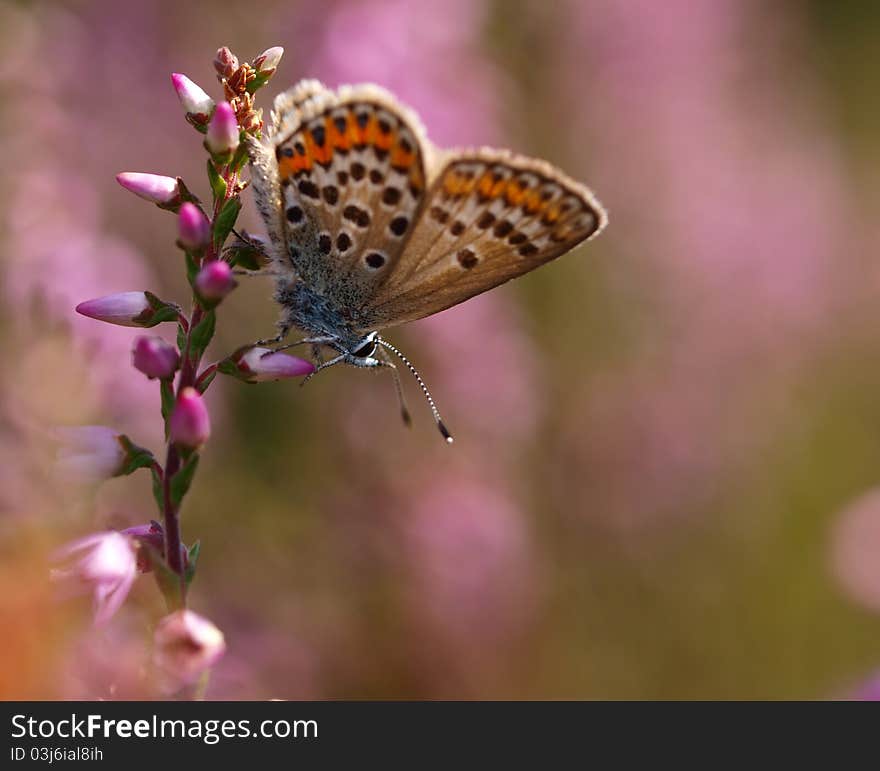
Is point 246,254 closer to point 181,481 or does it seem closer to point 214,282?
point 214,282

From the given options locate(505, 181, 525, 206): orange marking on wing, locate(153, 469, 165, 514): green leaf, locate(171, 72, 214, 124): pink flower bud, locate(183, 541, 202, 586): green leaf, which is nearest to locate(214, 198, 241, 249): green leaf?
locate(171, 72, 214, 124): pink flower bud

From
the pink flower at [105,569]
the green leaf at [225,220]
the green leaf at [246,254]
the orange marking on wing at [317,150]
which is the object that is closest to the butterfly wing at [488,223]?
the orange marking on wing at [317,150]

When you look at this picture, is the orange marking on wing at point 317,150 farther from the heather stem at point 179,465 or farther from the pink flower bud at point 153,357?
the pink flower bud at point 153,357

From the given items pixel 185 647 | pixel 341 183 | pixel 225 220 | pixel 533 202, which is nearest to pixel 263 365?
pixel 225 220

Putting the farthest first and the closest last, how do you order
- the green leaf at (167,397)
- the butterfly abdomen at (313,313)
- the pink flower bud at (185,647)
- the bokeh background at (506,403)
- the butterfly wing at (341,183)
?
the bokeh background at (506,403), the butterfly abdomen at (313,313), the butterfly wing at (341,183), the green leaf at (167,397), the pink flower bud at (185,647)

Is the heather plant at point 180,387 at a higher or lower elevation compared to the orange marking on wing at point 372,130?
lower

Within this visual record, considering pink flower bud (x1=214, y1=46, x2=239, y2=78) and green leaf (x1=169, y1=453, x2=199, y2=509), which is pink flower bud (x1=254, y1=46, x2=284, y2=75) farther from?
green leaf (x1=169, y1=453, x2=199, y2=509)
